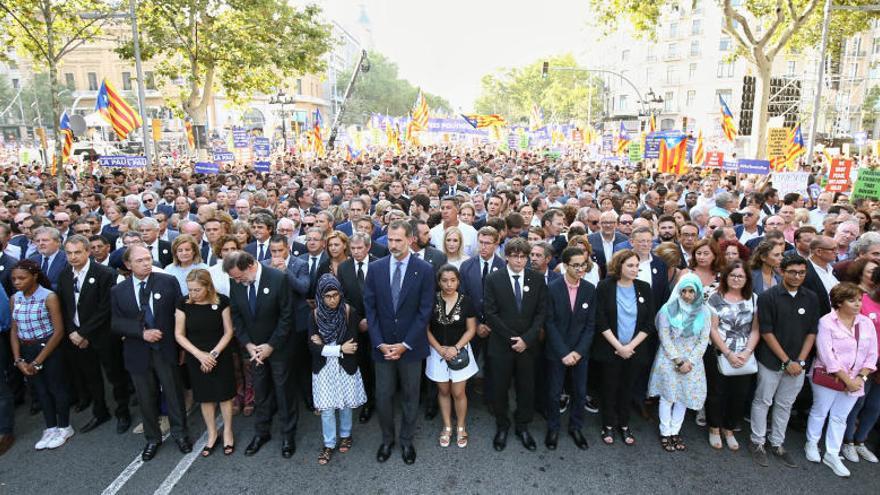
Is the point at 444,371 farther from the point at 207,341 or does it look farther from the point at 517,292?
the point at 207,341

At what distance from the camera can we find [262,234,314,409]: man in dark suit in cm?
486

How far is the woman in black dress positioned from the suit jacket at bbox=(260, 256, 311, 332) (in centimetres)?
56

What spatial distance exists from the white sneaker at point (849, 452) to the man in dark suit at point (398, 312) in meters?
3.77

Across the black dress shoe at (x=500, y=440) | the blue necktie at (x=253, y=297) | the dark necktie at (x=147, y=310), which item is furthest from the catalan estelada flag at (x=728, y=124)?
the dark necktie at (x=147, y=310)

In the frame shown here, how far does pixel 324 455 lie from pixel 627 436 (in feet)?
9.06

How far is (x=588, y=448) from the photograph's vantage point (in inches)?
189

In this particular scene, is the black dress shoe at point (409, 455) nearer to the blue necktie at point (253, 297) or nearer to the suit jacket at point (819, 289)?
the blue necktie at point (253, 297)

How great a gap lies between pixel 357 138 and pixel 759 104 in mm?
19597

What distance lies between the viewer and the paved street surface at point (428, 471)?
4.25 meters

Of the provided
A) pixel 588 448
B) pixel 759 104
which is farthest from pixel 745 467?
pixel 759 104

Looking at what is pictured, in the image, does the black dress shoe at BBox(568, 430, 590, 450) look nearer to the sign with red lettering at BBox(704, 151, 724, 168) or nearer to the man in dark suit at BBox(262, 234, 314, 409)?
the man in dark suit at BBox(262, 234, 314, 409)

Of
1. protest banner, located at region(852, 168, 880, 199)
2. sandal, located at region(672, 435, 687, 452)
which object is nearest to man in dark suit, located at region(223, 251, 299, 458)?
sandal, located at region(672, 435, 687, 452)

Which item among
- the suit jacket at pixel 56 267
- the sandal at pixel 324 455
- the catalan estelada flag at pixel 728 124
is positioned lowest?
the sandal at pixel 324 455

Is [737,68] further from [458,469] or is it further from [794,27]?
[458,469]
